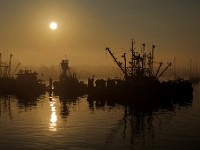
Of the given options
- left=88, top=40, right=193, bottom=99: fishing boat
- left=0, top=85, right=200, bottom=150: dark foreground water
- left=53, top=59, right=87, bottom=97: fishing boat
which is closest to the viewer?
left=0, top=85, right=200, bottom=150: dark foreground water

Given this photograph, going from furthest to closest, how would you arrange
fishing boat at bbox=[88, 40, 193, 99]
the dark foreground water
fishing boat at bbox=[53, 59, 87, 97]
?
fishing boat at bbox=[53, 59, 87, 97], fishing boat at bbox=[88, 40, 193, 99], the dark foreground water

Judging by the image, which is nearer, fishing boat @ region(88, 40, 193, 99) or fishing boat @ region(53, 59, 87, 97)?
fishing boat @ region(88, 40, 193, 99)

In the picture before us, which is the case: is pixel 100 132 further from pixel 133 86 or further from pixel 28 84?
pixel 28 84

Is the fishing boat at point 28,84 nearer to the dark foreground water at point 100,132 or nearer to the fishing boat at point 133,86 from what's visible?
the fishing boat at point 133,86

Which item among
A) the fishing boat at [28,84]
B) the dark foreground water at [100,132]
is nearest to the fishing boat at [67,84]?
the fishing boat at [28,84]

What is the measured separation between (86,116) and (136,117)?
8.25 meters

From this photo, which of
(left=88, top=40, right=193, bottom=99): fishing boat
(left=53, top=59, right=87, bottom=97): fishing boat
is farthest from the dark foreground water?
(left=53, top=59, right=87, bottom=97): fishing boat

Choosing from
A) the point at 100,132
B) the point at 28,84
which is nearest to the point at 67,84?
the point at 28,84

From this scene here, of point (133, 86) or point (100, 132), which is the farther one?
point (133, 86)

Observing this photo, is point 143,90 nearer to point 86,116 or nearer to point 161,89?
point 161,89

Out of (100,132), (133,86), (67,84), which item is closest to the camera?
(100,132)

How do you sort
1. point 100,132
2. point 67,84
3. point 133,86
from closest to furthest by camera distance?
point 100,132 → point 133,86 → point 67,84

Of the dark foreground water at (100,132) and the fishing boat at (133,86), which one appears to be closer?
the dark foreground water at (100,132)

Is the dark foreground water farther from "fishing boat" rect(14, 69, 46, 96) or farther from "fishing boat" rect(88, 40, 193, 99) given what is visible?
"fishing boat" rect(14, 69, 46, 96)
